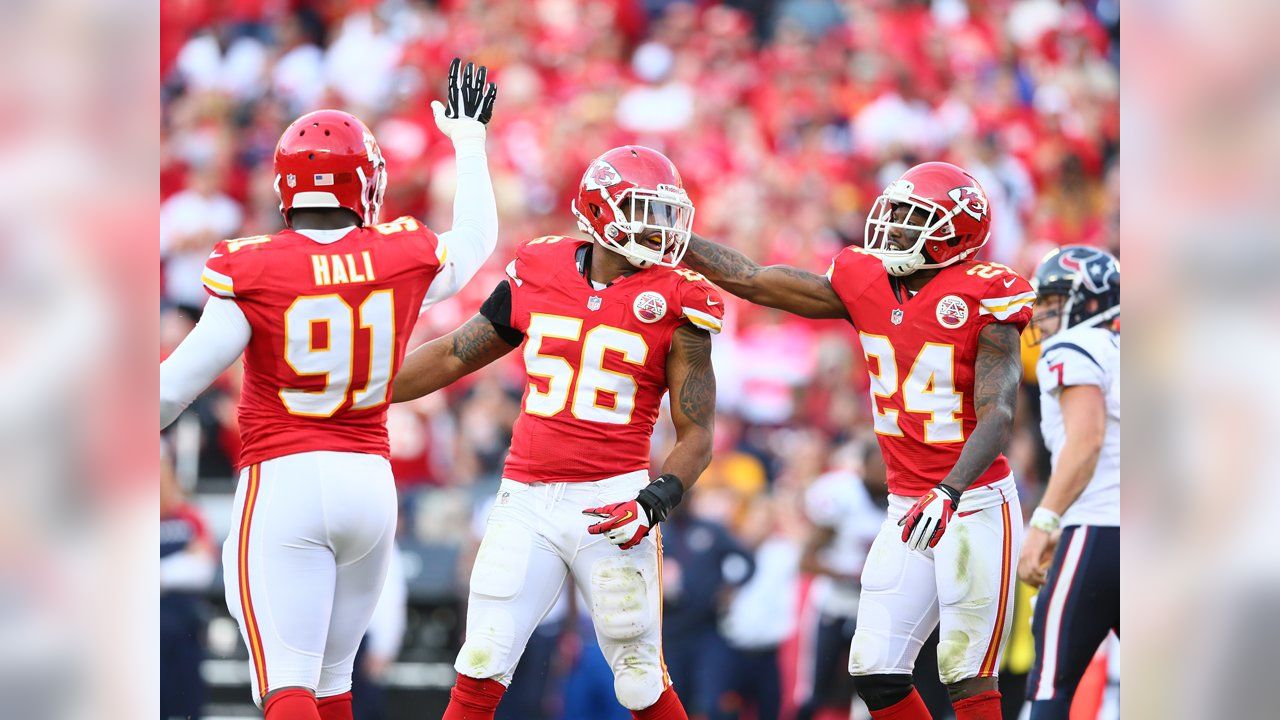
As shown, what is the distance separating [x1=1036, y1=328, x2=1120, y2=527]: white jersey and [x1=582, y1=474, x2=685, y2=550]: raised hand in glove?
2.05 meters

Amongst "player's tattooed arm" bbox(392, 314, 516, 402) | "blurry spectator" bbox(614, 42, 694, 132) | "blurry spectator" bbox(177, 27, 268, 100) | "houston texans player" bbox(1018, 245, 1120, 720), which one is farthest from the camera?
"blurry spectator" bbox(177, 27, 268, 100)

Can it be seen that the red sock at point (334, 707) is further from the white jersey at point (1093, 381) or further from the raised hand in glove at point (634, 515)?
the white jersey at point (1093, 381)

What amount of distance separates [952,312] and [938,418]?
363 millimetres

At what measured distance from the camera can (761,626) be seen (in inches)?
340

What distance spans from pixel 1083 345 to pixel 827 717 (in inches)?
135

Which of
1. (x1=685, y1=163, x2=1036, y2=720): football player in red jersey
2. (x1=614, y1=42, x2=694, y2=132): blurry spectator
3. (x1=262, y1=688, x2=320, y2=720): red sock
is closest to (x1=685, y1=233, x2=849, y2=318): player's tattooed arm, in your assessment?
(x1=685, y1=163, x2=1036, y2=720): football player in red jersey

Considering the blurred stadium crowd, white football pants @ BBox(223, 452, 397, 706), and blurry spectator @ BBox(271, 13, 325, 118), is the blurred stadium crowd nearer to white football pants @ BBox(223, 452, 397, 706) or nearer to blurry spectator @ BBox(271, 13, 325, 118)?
blurry spectator @ BBox(271, 13, 325, 118)

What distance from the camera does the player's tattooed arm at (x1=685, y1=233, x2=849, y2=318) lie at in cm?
511

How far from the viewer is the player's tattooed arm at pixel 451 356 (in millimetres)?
4961

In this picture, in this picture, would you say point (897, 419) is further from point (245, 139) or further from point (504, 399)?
point (245, 139)

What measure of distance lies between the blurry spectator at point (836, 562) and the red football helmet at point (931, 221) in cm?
316

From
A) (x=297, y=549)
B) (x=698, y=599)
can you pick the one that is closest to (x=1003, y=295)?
(x=297, y=549)
